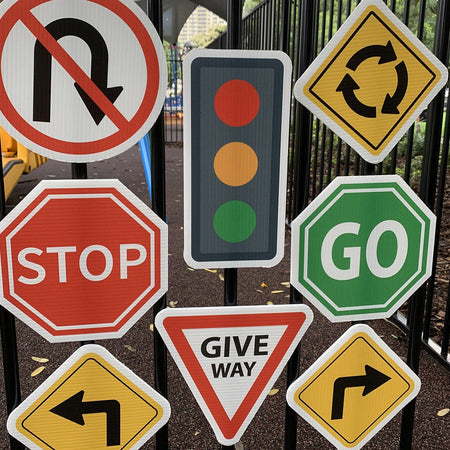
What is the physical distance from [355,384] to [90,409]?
2.09 feet

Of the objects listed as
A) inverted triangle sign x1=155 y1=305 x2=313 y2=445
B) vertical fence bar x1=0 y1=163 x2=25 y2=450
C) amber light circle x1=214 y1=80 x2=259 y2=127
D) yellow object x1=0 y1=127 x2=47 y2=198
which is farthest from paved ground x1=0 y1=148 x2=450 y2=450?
yellow object x1=0 y1=127 x2=47 y2=198

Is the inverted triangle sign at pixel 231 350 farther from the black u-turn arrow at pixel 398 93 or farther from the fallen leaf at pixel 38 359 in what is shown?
the fallen leaf at pixel 38 359

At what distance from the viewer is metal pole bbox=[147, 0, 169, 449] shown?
966 millimetres

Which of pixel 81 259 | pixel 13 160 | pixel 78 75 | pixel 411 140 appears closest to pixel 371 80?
pixel 78 75

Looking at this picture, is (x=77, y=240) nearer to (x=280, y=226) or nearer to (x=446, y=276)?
(x=280, y=226)

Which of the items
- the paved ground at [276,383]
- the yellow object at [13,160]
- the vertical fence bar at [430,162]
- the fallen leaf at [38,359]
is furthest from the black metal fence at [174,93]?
the vertical fence bar at [430,162]

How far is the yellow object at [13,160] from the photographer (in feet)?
15.0

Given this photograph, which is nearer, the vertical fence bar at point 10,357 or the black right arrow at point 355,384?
the vertical fence bar at point 10,357

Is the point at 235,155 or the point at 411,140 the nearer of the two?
the point at 235,155

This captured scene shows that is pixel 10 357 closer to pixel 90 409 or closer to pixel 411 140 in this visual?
pixel 90 409

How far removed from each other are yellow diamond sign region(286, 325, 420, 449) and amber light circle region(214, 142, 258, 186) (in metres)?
0.47

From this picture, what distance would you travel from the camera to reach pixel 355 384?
1218mm

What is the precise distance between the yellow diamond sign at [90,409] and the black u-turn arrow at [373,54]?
0.80m

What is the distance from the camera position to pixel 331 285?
1.13m
